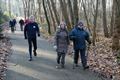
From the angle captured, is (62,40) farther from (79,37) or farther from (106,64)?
(106,64)

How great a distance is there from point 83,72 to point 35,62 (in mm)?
3405

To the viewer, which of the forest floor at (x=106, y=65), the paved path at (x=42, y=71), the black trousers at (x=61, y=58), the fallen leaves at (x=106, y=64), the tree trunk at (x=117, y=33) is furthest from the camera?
the tree trunk at (x=117, y=33)

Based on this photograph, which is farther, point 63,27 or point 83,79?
point 63,27

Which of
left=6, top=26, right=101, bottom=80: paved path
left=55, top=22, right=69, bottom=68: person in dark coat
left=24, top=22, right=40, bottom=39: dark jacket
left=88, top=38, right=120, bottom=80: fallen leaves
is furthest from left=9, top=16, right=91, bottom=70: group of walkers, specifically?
left=24, top=22, right=40, bottom=39: dark jacket

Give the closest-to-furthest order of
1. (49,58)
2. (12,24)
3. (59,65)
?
(59,65), (49,58), (12,24)

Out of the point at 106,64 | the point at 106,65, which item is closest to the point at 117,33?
the point at 106,64

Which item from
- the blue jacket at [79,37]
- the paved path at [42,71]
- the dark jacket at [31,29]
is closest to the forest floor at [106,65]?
the paved path at [42,71]

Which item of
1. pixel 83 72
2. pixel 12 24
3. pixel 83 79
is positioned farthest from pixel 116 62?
pixel 12 24

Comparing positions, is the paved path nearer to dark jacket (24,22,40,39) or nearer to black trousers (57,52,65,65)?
black trousers (57,52,65,65)

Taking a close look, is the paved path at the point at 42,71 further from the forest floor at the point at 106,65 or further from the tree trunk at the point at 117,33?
the tree trunk at the point at 117,33

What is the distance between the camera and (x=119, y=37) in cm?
1842

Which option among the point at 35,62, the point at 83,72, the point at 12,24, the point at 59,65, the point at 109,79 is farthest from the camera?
the point at 12,24

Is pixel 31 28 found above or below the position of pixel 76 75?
A: above

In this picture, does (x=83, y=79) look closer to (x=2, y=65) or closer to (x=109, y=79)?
(x=109, y=79)
